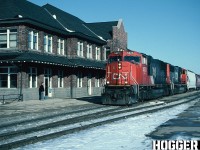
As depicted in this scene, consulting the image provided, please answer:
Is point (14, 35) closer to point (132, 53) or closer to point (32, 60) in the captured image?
point (32, 60)

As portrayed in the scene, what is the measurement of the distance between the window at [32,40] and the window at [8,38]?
130cm

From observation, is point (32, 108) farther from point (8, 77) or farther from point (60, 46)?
point (60, 46)

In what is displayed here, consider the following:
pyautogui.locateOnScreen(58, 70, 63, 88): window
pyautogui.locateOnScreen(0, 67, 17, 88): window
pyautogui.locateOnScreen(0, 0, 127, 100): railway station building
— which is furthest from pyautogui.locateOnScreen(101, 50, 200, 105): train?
pyautogui.locateOnScreen(58, 70, 63, 88): window

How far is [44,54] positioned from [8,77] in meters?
4.86

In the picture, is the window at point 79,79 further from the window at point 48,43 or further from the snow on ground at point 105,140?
the snow on ground at point 105,140

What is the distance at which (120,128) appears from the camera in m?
11.1

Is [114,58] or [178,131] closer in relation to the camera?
[178,131]

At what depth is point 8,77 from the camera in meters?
26.9

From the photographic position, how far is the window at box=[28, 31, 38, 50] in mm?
27828

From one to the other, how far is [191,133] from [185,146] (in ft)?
7.68

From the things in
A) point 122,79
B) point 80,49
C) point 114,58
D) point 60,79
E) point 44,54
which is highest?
point 80,49

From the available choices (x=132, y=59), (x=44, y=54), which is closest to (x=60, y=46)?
(x=44, y=54)

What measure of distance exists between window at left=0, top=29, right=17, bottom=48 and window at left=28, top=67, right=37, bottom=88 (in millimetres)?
2759

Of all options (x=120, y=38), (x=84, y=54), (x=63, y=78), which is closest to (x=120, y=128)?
(x=63, y=78)
